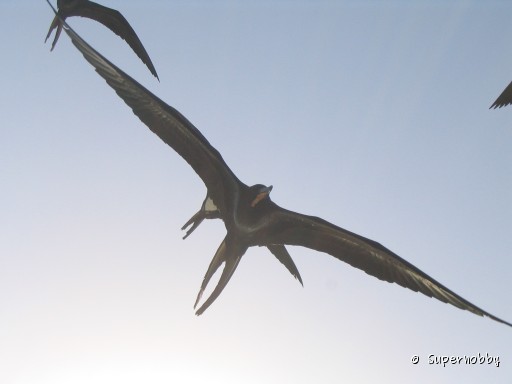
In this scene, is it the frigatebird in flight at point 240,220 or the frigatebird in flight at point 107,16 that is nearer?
the frigatebird in flight at point 240,220

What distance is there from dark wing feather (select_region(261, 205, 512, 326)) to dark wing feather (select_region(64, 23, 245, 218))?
729 mm

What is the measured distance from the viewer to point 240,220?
6609 mm

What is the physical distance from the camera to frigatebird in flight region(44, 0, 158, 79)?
8789 mm

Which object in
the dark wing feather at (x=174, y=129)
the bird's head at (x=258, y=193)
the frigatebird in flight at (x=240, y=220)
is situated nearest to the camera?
the dark wing feather at (x=174, y=129)

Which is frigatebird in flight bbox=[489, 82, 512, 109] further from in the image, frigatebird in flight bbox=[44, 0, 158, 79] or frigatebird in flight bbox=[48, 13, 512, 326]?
frigatebird in flight bbox=[44, 0, 158, 79]

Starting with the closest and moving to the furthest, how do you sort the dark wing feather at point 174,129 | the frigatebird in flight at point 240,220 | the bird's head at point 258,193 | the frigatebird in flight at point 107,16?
the dark wing feather at point 174,129 < the frigatebird in flight at point 240,220 < the bird's head at point 258,193 < the frigatebird in flight at point 107,16

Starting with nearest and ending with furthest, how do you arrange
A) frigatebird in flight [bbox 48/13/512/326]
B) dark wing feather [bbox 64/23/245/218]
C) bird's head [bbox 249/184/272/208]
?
1. dark wing feather [bbox 64/23/245/218]
2. frigatebird in flight [bbox 48/13/512/326]
3. bird's head [bbox 249/184/272/208]

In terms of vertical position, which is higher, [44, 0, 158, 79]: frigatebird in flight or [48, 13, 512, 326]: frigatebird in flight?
[44, 0, 158, 79]: frigatebird in flight

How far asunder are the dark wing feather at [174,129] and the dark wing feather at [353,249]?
0.73 m

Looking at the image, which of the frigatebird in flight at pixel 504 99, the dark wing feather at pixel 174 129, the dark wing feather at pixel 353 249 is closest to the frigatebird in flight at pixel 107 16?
the dark wing feather at pixel 174 129

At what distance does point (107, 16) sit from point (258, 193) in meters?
4.77

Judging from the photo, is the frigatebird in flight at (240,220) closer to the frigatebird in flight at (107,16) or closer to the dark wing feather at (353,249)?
the dark wing feather at (353,249)

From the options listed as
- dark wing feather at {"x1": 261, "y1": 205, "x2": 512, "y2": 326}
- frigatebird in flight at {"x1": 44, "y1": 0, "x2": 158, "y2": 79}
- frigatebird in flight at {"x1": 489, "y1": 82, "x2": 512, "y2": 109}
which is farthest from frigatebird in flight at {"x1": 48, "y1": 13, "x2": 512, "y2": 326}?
frigatebird in flight at {"x1": 44, "y1": 0, "x2": 158, "y2": 79}

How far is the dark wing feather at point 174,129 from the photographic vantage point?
18.0 ft
